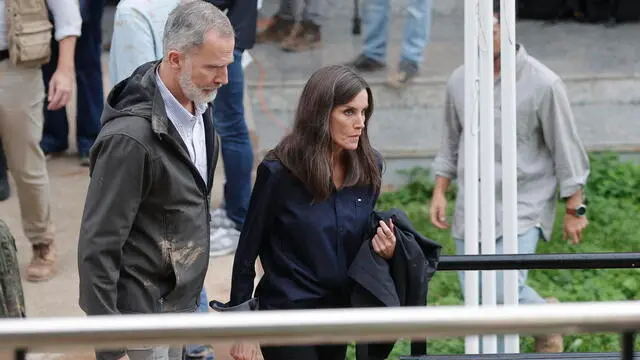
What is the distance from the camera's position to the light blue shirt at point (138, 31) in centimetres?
510

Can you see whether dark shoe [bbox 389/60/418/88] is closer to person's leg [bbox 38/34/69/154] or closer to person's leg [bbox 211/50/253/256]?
person's leg [bbox 211/50/253/256]

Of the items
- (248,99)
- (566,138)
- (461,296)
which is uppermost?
(566,138)

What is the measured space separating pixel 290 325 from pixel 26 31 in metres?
3.94

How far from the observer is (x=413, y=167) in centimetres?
793

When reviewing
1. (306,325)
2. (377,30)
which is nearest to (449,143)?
(377,30)

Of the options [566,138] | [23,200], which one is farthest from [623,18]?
[23,200]

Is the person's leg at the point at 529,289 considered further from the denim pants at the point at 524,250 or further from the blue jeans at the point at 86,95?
the blue jeans at the point at 86,95

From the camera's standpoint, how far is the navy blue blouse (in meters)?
4.03

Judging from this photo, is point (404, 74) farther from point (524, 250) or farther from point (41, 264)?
point (41, 264)

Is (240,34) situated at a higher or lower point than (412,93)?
higher

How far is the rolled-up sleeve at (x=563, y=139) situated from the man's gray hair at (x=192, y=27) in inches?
88.8

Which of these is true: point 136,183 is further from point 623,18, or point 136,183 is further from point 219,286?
point 623,18

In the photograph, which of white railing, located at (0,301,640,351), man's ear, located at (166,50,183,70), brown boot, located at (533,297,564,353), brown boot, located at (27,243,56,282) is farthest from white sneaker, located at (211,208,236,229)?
white railing, located at (0,301,640,351)

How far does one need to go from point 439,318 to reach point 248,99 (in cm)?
593
